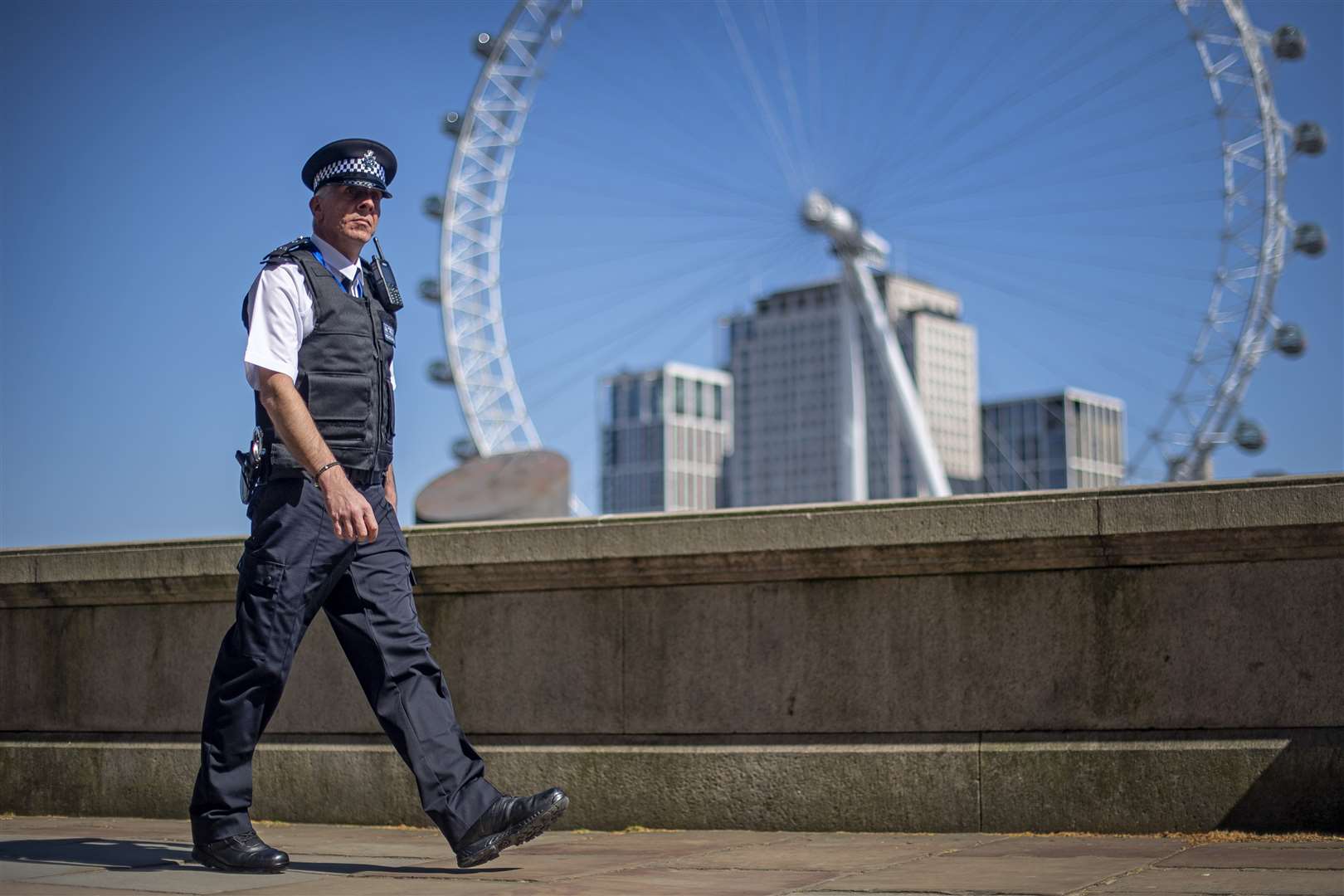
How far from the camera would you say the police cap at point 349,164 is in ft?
14.1

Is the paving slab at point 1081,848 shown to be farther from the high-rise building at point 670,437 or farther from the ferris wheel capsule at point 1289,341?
the high-rise building at point 670,437

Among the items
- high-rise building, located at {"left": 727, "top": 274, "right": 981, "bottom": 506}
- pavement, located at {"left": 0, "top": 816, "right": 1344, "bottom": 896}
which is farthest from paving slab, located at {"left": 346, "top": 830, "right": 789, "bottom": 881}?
high-rise building, located at {"left": 727, "top": 274, "right": 981, "bottom": 506}

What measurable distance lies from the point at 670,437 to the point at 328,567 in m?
139

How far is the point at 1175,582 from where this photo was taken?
14.9 feet

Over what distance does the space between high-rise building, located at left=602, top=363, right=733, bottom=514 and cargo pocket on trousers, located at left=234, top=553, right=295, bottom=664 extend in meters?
135

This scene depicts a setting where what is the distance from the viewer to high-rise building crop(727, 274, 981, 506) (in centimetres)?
9012

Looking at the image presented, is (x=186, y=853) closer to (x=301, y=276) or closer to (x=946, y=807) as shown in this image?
(x=301, y=276)

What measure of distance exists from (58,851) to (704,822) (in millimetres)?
1862

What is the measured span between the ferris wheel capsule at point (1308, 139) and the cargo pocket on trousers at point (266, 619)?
2968 cm

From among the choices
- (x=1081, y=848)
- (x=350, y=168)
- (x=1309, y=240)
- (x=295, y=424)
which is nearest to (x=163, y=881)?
(x=295, y=424)

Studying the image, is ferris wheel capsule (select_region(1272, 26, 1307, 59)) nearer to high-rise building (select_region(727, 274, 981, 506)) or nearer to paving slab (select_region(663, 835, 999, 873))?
paving slab (select_region(663, 835, 999, 873))

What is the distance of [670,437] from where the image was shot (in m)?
143

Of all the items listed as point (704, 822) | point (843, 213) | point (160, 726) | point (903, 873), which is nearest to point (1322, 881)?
point (903, 873)

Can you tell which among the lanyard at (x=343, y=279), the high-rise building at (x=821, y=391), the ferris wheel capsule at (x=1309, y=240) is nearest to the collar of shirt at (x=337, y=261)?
the lanyard at (x=343, y=279)
